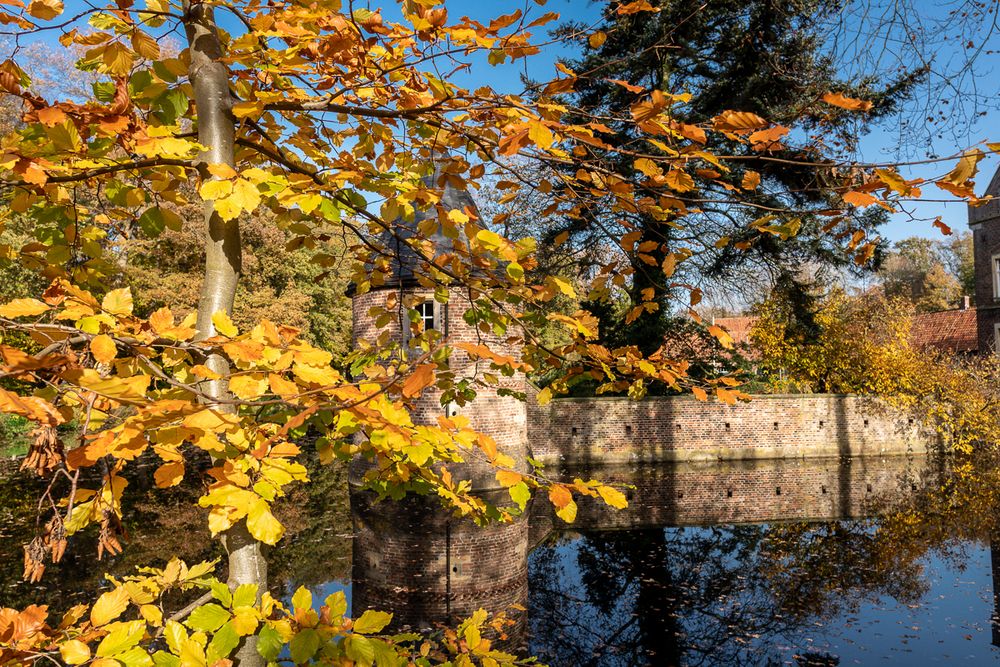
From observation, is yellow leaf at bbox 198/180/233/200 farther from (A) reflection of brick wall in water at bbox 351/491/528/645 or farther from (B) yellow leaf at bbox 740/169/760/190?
(A) reflection of brick wall in water at bbox 351/491/528/645

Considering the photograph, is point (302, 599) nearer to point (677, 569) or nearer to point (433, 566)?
point (433, 566)

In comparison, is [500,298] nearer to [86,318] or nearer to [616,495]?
[616,495]

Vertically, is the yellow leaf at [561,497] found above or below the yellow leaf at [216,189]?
below

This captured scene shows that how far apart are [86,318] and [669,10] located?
53.0 feet

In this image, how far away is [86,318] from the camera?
5.90ft

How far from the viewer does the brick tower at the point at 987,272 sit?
26.3 meters

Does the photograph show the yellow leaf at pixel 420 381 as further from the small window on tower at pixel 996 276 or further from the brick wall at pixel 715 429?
the small window on tower at pixel 996 276

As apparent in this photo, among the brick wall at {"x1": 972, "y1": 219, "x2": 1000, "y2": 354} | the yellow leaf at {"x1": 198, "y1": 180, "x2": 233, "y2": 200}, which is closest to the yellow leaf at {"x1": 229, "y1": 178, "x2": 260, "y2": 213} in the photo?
the yellow leaf at {"x1": 198, "y1": 180, "x2": 233, "y2": 200}

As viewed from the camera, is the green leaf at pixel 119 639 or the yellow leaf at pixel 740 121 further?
the yellow leaf at pixel 740 121

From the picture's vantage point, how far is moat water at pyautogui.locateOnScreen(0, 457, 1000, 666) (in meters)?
7.68

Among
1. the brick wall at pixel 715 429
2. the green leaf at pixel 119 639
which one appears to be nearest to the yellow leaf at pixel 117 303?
the green leaf at pixel 119 639

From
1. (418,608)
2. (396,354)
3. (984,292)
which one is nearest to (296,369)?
(396,354)

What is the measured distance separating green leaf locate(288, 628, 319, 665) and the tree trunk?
0.43 meters

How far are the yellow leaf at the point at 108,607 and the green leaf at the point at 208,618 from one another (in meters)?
0.18
